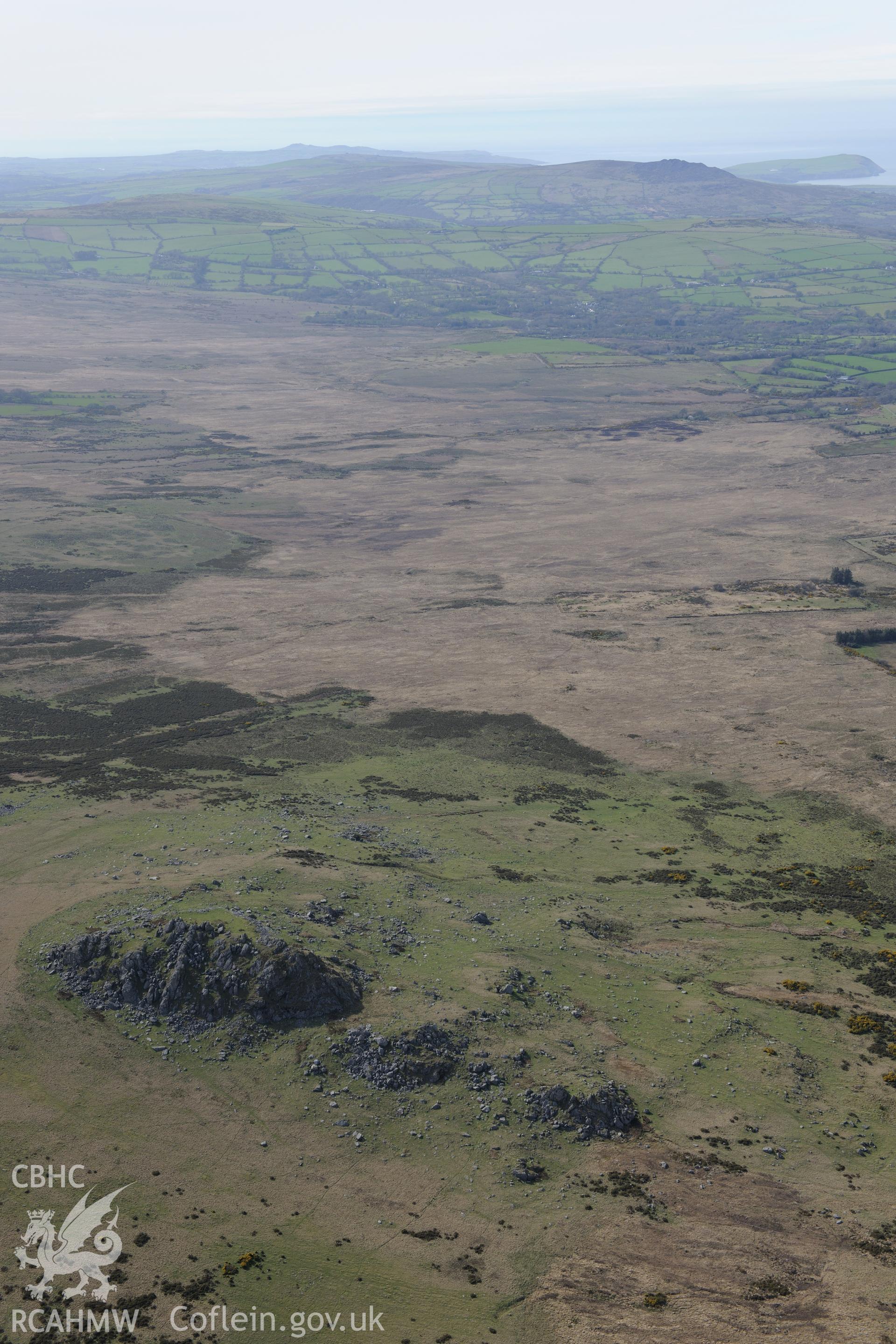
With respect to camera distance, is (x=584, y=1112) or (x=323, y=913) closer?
(x=584, y=1112)

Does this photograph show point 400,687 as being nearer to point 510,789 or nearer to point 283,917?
point 510,789

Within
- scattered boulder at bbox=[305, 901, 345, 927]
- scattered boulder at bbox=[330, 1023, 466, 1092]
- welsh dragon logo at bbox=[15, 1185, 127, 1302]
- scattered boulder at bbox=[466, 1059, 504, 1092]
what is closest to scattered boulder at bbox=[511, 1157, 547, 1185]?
scattered boulder at bbox=[466, 1059, 504, 1092]

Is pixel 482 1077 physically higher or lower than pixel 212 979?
lower

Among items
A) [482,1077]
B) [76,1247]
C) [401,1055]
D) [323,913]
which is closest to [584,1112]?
[482,1077]

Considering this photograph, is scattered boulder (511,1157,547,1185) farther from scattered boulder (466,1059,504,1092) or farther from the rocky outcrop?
the rocky outcrop

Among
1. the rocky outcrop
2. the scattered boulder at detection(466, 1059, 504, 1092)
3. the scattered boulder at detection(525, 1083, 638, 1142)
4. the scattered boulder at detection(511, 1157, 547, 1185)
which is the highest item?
the rocky outcrop

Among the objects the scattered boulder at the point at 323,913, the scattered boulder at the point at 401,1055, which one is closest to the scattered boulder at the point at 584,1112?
the scattered boulder at the point at 401,1055

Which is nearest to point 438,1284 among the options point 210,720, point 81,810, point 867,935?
point 867,935

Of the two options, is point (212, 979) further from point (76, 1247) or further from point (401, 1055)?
point (76, 1247)
